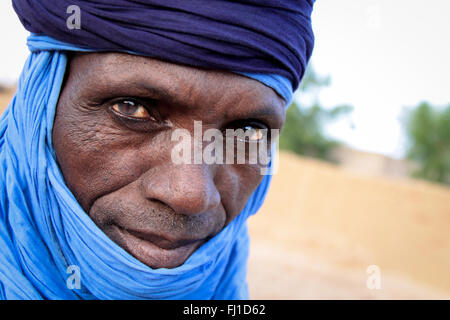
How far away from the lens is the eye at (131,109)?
4.65ft

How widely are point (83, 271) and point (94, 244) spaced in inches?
6.1

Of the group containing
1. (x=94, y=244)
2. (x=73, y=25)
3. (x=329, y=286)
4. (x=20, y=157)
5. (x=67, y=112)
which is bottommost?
(x=329, y=286)

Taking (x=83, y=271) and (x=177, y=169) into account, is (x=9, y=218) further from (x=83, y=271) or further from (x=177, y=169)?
(x=177, y=169)

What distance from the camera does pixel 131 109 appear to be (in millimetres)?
1420

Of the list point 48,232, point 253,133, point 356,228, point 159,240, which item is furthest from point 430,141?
point 48,232

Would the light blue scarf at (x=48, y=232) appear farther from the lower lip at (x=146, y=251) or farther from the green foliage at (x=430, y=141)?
the green foliage at (x=430, y=141)

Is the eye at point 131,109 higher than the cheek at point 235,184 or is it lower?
higher

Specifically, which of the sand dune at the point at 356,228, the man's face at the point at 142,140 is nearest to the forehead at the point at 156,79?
the man's face at the point at 142,140

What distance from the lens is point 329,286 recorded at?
7078 mm

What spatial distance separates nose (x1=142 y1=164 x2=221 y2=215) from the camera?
1.33m

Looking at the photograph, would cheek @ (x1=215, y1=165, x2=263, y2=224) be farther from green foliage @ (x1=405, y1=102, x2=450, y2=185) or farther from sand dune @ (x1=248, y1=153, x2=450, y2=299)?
green foliage @ (x1=405, y1=102, x2=450, y2=185)

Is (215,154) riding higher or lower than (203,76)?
lower
